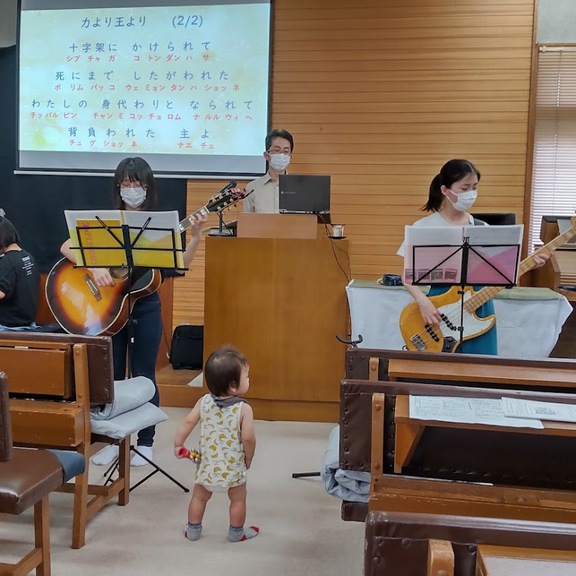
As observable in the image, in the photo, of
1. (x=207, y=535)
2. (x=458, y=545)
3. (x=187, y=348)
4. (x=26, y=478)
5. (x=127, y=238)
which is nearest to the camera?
(x=458, y=545)

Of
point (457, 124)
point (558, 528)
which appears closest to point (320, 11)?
point (457, 124)

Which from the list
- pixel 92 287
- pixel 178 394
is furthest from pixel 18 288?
pixel 178 394

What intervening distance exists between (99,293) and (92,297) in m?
0.05

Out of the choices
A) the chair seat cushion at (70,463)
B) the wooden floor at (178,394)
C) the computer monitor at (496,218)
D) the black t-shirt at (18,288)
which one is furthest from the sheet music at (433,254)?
the black t-shirt at (18,288)

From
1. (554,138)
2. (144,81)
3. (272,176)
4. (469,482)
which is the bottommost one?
(469,482)

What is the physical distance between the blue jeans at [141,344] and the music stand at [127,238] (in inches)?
15.6

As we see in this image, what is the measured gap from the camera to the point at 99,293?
3.11 m

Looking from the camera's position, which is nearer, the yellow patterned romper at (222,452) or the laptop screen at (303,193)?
the yellow patterned romper at (222,452)

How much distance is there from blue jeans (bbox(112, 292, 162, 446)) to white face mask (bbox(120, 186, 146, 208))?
0.44m

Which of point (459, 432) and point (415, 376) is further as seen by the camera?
point (415, 376)

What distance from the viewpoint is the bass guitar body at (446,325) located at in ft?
8.72

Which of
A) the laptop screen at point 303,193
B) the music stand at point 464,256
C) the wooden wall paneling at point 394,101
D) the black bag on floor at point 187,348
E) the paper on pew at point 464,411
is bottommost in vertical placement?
the black bag on floor at point 187,348

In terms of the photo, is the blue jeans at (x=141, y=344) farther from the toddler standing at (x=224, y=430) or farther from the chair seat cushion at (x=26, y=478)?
the chair seat cushion at (x=26, y=478)

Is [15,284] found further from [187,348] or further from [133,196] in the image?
[187,348]
